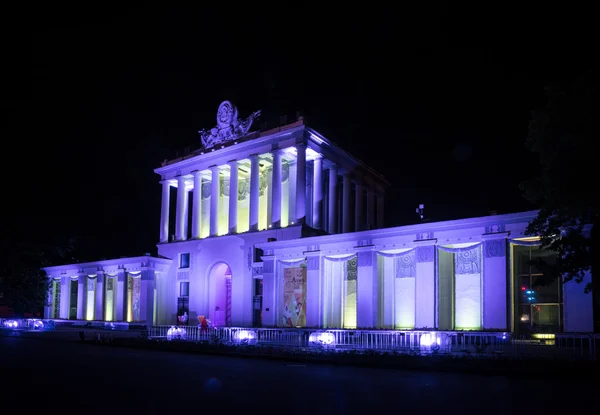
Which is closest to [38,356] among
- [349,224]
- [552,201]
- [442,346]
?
[442,346]

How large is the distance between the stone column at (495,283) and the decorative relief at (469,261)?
105cm

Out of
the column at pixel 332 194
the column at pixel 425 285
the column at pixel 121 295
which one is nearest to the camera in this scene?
the column at pixel 425 285

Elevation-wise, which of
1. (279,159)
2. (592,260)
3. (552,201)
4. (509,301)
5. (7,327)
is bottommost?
(7,327)

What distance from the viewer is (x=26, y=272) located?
52.5 metres

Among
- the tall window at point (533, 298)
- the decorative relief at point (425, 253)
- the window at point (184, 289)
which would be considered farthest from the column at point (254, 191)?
the tall window at point (533, 298)

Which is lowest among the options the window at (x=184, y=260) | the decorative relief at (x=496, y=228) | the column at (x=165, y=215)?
the window at (x=184, y=260)

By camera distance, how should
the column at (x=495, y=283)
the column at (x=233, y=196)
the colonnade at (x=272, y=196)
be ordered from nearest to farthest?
the column at (x=495, y=283), the colonnade at (x=272, y=196), the column at (x=233, y=196)

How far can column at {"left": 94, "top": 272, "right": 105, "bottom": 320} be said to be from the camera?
4803cm

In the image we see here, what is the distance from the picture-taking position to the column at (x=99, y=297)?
48.0m

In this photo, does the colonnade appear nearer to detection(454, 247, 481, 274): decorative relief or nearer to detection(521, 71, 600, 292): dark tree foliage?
detection(454, 247, 481, 274): decorative relief

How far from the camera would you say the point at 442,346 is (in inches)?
855

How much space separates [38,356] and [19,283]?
1404 inches

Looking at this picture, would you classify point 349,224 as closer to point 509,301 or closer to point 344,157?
point 344,157

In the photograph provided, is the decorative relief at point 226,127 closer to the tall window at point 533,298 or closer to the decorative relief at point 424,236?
the decorative relief at point 424,236
